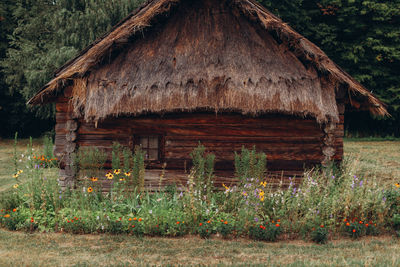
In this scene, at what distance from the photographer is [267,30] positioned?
9.12 metres

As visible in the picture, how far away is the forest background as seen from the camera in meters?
24.5

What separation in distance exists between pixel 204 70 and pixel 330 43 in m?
23.3

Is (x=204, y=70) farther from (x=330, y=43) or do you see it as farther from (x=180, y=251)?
(x=330, y=43)

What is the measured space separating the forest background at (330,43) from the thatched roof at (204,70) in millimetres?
15670

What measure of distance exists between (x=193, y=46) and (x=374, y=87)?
2382 cm

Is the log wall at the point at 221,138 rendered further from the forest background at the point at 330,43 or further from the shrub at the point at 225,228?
the forest background at the point at 330,43

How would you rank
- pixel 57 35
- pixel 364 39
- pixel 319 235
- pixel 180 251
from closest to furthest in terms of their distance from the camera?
pixel 180 251, pixel 319 235, pixel 57 35, pixel 364 39

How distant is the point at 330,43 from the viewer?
28906 mm

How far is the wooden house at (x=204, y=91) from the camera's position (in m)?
8.51

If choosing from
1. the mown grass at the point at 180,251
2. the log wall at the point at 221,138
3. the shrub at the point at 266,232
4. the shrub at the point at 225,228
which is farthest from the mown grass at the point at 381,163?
the shrub at the point at 225,228

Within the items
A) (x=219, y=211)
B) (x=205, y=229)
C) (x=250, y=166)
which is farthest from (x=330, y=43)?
(x=205, y=229)

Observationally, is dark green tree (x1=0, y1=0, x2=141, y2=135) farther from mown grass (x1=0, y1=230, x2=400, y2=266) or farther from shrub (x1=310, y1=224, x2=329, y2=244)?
shrub (x1=310, y1=224, x2=329, y2=244)

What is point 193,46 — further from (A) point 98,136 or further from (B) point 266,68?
(A) point 98,136

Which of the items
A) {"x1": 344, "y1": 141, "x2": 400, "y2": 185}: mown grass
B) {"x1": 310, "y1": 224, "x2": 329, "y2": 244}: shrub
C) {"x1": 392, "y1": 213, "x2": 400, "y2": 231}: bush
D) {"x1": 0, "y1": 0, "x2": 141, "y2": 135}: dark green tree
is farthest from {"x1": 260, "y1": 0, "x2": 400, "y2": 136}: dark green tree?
{"x1": 310, "y1": 224, "x2": 329, "y2": 244}: shrub
